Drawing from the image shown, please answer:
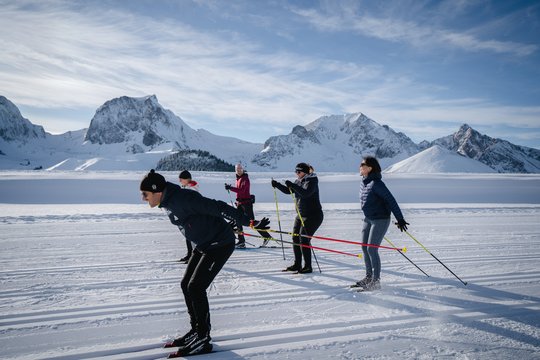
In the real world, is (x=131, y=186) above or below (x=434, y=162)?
below

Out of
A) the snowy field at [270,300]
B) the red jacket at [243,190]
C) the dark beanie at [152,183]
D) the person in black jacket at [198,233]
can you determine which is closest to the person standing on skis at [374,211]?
the snowy field at [270,300]

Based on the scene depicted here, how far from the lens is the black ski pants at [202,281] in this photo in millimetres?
3844

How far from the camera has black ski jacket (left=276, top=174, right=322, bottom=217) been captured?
21.3ft

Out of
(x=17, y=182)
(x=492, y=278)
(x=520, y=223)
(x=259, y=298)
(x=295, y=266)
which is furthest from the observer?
(x=17, y=182)

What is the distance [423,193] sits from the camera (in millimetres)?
26984

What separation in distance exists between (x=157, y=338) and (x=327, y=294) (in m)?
2.85

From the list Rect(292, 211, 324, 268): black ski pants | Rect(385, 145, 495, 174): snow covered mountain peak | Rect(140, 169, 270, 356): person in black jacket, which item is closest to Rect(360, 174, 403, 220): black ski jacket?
Rect(292, 211, 324, 268): black ski pants

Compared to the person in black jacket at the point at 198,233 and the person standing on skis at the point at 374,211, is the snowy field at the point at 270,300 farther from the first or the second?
the person standing on skis at the point at 374,211

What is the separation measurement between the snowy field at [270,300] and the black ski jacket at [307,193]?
1.34 metres

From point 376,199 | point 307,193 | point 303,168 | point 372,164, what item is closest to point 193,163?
point 303,168

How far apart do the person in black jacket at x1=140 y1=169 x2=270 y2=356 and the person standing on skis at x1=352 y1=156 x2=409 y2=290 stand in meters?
2.73

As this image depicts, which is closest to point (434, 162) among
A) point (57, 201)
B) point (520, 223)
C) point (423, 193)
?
point (423, 193)

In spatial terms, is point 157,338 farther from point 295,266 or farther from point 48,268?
point 48,268

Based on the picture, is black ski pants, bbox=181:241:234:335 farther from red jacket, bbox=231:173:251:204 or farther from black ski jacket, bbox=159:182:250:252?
red jacket, bbox=231:173:251:204
